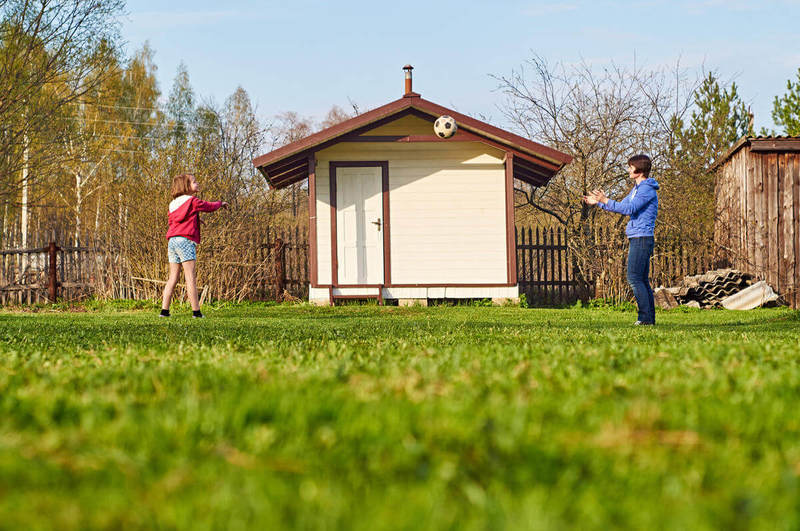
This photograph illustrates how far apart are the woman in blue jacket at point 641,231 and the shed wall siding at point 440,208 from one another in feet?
24.1

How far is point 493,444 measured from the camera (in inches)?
81.0

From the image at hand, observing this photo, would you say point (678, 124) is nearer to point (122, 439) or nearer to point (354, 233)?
point (354, 233)

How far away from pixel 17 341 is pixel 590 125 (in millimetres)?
17079

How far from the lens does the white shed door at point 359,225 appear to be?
17141mm

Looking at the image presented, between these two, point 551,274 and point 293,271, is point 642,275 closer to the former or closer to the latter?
point 551,274

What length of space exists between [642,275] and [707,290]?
8219 mm

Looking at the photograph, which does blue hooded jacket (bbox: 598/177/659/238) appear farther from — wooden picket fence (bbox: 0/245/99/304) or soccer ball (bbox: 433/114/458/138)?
wooden picket fence (bbox: 0/245/99/304)

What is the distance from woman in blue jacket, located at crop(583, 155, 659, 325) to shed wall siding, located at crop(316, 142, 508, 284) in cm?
736

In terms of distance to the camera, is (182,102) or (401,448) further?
(182,102)

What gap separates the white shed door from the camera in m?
17.1

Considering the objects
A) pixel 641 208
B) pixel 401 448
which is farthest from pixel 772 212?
pixel 401 448

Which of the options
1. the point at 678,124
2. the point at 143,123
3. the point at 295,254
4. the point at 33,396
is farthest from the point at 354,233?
the point at 143,123

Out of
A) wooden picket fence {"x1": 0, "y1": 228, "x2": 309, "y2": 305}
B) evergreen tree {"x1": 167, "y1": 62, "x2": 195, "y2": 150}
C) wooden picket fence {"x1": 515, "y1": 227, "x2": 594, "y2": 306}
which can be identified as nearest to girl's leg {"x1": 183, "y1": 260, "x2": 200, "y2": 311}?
wooden picket fence {"x1": 0, "y1": 228, "x2": 309, "y2": 305}

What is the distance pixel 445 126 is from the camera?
624 inches
